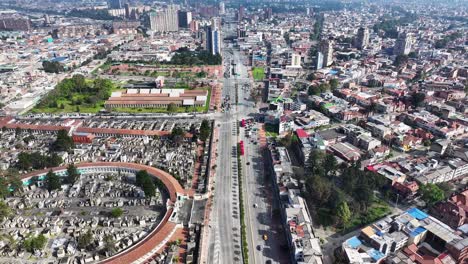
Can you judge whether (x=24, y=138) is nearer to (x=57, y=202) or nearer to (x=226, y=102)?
(x=57, y=202)

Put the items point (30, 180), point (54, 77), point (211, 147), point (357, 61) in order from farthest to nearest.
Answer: point (357, 61) → point (54, 77) → point (211, 147) → point (30, 180)

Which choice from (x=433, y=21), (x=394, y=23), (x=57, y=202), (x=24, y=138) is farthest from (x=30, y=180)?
(x=433, y=21)

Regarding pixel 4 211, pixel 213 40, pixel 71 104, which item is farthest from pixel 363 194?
pixel 213 40

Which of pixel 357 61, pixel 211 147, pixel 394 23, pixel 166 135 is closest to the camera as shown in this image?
pixel 211 147

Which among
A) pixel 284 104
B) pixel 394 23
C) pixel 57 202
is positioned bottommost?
pixel 57 202

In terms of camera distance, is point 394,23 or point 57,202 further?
point 394,23

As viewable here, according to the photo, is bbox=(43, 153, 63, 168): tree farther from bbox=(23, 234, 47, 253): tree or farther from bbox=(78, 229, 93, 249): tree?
bbox=(78, 229, 93, 249): tree

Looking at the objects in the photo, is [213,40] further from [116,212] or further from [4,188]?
[116,212]
